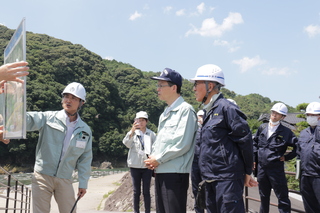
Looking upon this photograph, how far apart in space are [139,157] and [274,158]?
7.35 feet

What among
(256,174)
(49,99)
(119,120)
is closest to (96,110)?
(119,120)

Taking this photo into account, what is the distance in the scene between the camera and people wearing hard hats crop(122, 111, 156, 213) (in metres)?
5.58

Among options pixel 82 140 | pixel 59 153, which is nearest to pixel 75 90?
pixel 82 140

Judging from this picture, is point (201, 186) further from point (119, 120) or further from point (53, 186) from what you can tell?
point (119, 120)

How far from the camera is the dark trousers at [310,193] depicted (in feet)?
13.9

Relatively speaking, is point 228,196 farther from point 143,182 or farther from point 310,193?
point 143,182

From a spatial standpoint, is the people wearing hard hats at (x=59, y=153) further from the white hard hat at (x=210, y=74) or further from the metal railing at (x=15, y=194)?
the white hard hat at (x=210, y=74)

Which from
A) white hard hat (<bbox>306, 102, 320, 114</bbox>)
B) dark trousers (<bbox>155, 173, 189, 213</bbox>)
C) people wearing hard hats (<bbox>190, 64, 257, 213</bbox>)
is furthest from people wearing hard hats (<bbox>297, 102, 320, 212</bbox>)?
dark trousers (<bbox>155, 173, 189, 213</bbox>)

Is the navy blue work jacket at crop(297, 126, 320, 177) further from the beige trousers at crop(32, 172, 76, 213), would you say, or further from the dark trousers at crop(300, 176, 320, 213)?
the beige trousers at crop(32, 172, 76, 213)

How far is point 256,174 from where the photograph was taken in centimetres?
500

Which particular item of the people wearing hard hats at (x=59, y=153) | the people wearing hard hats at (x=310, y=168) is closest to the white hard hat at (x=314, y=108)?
the people wearing hard hats at (x=310, y=168)

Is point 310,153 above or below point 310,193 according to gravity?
above

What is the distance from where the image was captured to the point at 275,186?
4688mm

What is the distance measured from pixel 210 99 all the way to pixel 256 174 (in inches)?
96.7
